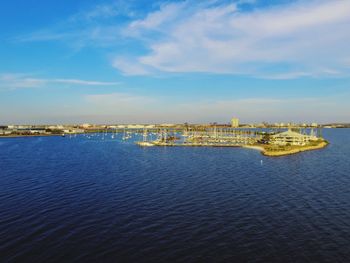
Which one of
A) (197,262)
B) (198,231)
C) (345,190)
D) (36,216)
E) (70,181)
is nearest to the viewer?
(197,262)

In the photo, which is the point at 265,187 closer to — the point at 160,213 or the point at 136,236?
the point at 160,213

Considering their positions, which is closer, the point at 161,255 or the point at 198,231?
the point at 161,255

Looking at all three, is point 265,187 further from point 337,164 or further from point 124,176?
point 337,164

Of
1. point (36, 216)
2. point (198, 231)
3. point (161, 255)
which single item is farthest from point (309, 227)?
point (36, 216)

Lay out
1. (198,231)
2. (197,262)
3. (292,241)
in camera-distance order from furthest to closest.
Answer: (198,231) → (292,241) → (197,262)

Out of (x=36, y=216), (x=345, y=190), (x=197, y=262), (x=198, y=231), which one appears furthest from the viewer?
(x=345, y=190)

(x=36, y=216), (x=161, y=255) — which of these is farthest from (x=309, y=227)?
(x=36, y=216)
